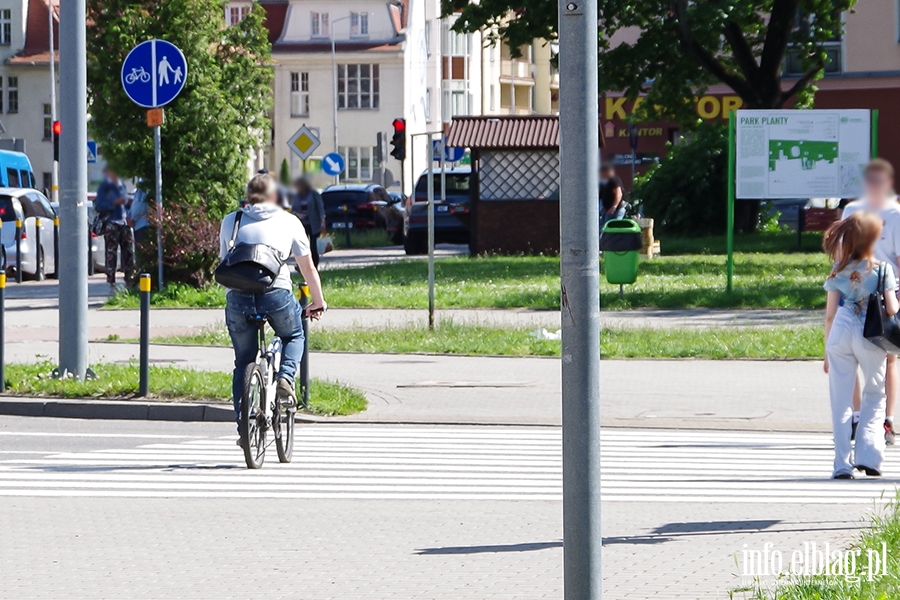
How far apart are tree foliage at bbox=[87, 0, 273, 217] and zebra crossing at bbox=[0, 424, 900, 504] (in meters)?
13.1

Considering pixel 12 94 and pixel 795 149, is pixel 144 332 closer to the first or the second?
pixel 795 149

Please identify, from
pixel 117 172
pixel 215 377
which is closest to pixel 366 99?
pixel 117 172

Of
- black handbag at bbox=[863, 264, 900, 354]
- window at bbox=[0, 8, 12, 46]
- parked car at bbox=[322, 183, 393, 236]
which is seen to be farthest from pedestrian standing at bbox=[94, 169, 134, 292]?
window at bbox=[0, 8, 12, 46]

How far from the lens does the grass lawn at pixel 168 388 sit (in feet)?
43.2

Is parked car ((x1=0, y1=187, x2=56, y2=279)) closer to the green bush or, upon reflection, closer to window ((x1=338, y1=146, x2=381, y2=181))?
the green bush

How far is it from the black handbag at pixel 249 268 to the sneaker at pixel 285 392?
2.26 ft

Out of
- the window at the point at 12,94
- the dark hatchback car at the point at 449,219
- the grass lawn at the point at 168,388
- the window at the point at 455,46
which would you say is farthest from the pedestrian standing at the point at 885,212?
the window at the point at 455,46

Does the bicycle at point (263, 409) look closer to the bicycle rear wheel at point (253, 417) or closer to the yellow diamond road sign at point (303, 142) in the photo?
the bicycle rear wheel at point (253, 417)

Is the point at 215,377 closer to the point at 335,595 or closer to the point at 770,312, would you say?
the point at 335,595

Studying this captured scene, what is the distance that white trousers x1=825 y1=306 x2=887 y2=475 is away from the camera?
9.20 meters

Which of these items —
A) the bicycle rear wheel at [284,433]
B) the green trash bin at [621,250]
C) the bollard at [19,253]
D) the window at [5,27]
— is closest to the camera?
the bicycle rear wheel at [284,433]

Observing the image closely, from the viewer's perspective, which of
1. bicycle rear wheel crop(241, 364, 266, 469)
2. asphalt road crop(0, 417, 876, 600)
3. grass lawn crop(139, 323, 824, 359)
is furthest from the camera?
grass lawn crop(139, 323, 824, 359)

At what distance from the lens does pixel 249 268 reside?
32.8 feet

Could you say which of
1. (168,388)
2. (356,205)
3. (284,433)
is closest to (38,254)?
(168,388)
